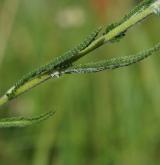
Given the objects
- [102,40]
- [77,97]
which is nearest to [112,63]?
[102,40]


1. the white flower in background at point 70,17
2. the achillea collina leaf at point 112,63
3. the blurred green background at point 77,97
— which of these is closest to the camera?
the achillea collina leaf at point 112,63

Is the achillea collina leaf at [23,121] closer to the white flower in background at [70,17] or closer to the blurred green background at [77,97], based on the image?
the blurred green background at [77,97]

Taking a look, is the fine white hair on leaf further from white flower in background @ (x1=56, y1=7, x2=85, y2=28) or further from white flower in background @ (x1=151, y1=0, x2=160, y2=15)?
white flower in background @ (x1=56, y1=7, x2=85, y2=28)

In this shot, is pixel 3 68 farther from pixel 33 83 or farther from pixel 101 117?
pixel 33 83

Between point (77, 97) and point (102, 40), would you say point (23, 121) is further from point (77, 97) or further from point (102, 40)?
point (77, 97)

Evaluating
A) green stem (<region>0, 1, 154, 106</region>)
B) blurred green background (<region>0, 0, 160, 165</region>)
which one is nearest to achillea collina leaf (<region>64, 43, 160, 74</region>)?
green stem (<region>0, 1, 154, 106</region>)

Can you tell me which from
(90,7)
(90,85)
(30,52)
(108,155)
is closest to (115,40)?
(108,155)

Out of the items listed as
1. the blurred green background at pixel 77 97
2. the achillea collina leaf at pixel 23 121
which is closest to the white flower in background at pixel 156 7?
the achillea collina leaf at pixel 23 121
